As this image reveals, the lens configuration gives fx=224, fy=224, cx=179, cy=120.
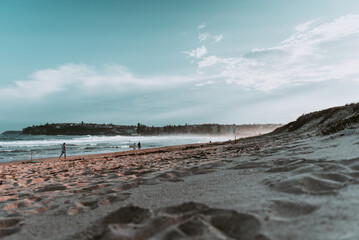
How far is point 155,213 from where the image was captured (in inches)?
88.0

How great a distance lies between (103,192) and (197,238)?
7.72ft

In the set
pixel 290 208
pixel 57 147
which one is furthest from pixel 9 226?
pixel 57 147

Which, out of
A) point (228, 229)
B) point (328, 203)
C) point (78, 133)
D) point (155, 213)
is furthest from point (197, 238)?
point (78, 133)

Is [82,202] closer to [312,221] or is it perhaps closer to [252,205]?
[252,205]

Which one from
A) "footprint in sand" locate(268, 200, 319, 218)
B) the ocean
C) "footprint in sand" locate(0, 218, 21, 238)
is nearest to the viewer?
"footprint in sand" locate(268, 200, 319, 218)

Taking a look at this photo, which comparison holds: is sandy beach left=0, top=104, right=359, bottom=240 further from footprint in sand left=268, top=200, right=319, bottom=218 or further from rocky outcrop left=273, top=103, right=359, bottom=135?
rocky outcrop left=273, top=103, right=359, bottom=135

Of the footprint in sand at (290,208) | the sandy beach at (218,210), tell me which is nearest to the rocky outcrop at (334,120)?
the sandy beach at (218,210)

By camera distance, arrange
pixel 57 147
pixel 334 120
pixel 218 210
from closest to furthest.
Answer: pixel 218 210 → pixel 334 120 → pixel 57 147

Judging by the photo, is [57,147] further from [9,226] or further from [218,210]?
[218,210]

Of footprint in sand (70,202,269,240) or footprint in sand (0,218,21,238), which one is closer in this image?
footprint in sand (70,202,269,240)

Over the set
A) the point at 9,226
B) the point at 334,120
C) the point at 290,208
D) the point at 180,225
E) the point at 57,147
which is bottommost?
the point at 57,147

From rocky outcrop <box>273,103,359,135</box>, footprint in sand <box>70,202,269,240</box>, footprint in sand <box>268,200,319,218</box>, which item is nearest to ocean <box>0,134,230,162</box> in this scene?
footprint in sand <box>70,202,269,240</box>

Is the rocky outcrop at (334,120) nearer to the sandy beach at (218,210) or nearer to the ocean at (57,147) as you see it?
the sandy beach at (218,210)

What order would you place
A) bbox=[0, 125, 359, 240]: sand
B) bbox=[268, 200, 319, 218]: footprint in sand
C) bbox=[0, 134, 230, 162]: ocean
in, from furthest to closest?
bbox=[0, 134, 230, 162]: ocean < bbox=[268, 200, 319, 218]: footprint in sand < bbox=[0, 125, 359, 240]: sand
